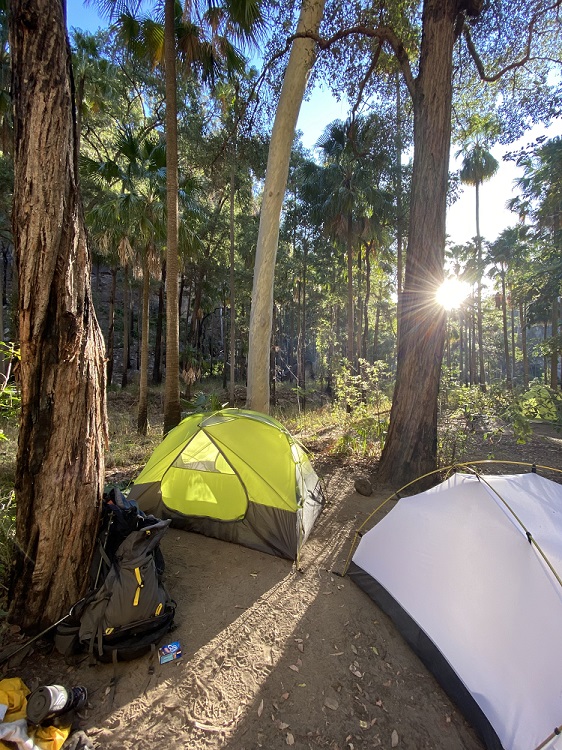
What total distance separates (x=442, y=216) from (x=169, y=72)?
17.7 ft

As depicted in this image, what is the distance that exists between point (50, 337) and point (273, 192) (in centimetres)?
515

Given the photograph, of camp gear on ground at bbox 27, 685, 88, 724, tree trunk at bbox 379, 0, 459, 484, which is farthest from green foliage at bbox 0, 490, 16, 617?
tree trunk at bbox 379, 0, 459, 484

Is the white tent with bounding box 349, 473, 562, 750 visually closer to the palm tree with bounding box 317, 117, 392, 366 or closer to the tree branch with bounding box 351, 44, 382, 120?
the tree branch with bounding box 351, 44, 382, 120

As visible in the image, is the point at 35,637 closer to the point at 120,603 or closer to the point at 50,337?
the point at 120,603

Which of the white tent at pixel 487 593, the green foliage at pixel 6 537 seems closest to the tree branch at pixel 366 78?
the white tent at pixel 487 593

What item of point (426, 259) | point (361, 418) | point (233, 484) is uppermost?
point (426, 259)

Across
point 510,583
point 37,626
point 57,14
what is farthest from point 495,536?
point 57,14

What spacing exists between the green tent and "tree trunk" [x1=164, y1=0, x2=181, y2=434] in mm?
2674

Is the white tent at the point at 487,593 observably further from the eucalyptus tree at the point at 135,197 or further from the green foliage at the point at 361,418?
the eucalyptus tree at the point at 135,197

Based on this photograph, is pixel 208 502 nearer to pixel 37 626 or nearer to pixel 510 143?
pixel 37 626

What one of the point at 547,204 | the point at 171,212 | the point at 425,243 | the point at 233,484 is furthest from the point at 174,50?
the point at 547,204

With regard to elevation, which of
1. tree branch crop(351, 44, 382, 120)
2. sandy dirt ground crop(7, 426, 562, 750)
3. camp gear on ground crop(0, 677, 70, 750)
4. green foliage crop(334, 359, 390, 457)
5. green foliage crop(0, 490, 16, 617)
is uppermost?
tree branch crop(351, 44, 382, 120)

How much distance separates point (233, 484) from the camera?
3943 mm

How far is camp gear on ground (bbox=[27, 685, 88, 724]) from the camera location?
1763 mm
